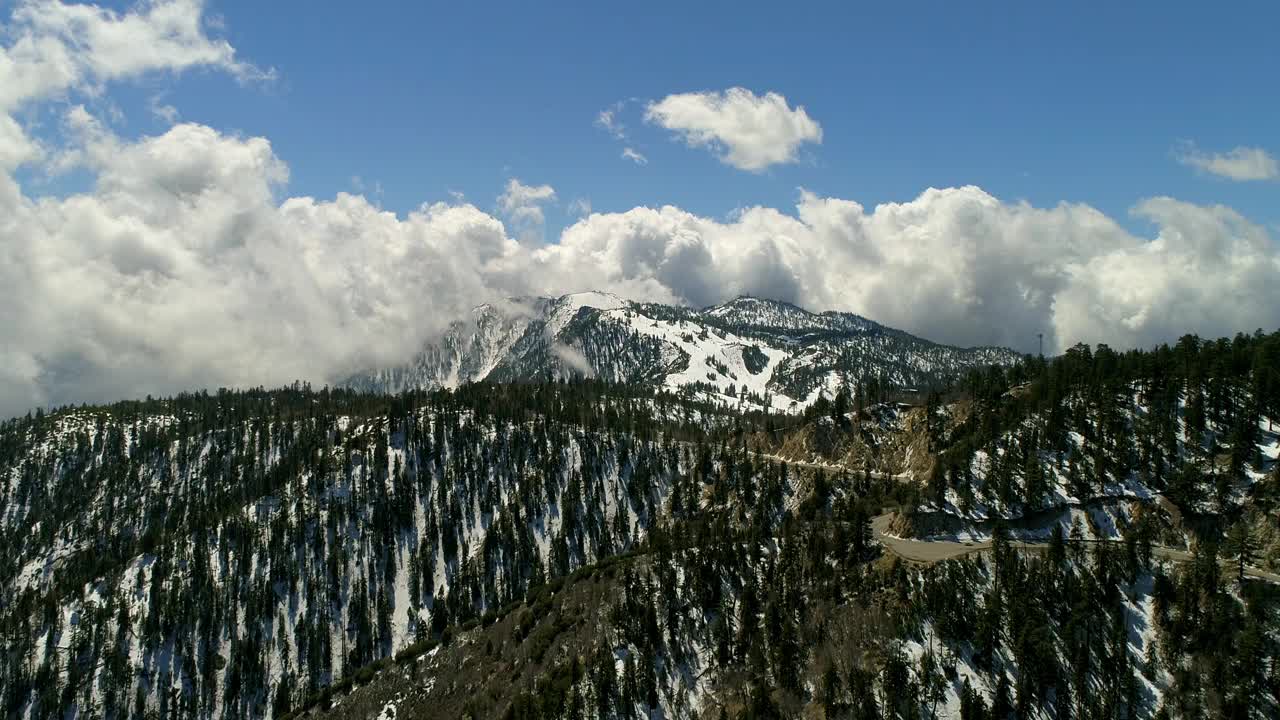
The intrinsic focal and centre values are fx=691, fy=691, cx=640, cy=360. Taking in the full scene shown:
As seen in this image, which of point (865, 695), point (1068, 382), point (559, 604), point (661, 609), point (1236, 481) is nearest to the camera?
point (865, 695)

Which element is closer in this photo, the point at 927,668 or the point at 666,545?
the point at 927,668

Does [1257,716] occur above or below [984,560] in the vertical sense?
below

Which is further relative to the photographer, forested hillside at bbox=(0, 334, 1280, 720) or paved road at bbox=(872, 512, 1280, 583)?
paved road at bbox=(872, 512, 1280, 583)

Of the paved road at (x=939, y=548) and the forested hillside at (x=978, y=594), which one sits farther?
the paved road at (x=939, y=548)

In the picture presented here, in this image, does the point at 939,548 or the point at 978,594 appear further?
the point at 939,548

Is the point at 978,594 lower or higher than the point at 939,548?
lower

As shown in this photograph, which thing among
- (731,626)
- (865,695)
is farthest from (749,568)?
(865,695)

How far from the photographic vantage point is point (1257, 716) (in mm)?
92562

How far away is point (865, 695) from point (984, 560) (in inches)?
1483

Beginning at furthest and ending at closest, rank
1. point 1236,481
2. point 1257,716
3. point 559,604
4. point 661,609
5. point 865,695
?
point 559,604 → point 661,609 → point 1236,481 → point 865,695 → point 1257,716

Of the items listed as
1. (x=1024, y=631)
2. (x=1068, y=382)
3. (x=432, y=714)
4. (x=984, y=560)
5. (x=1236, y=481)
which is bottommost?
(x=432, y=714)

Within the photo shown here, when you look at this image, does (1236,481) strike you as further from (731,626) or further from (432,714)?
(432,714)

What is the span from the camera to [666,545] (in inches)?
6550

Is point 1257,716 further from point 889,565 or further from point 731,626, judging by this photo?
point 731,626
